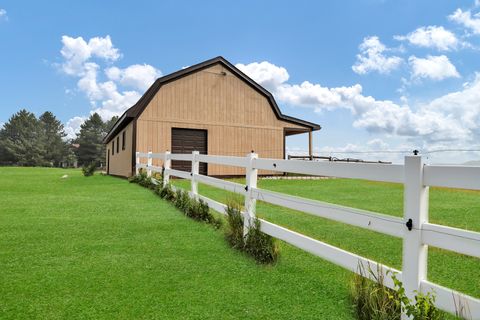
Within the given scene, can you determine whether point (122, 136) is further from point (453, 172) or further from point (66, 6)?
point (453, 172)

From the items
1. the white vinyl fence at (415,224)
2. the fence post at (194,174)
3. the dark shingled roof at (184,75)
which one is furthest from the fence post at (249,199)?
the dark shingled roof at (184,75)

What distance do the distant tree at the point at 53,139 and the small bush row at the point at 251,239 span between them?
68.8 meters

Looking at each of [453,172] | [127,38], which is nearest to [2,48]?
[127,38]

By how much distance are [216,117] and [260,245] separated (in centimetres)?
1415

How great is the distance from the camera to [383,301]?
245cm

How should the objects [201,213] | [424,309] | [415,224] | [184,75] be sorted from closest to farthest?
[424,309] < [415,224] < [201,213] < [184,75]

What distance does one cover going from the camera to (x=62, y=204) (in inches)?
307

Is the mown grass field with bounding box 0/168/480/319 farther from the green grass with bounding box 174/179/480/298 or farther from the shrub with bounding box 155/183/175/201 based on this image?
the shrub with bounding box 155/183/175/201

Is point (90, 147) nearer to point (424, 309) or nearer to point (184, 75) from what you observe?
point (184, 75)

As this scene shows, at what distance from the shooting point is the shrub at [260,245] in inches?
153

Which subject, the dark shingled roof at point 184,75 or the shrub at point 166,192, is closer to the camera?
the shrub at point 166,192

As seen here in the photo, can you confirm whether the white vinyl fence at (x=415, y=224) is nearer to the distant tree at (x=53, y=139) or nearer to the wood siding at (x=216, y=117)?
the wood siding at (x=216, y=117)

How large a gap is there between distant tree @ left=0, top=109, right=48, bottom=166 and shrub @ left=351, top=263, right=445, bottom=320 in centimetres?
6946

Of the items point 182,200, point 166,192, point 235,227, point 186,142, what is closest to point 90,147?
point 186,142
